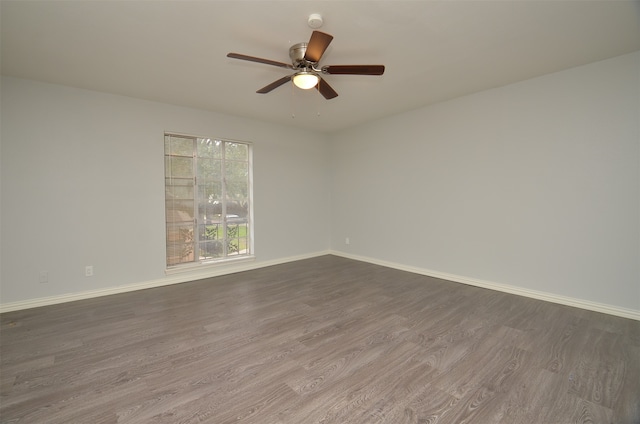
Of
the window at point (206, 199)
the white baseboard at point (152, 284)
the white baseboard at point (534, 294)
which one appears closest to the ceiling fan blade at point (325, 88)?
the window at point (206, 199)

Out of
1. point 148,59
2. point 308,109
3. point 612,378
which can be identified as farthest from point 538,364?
point 148,59

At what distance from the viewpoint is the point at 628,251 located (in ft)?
9.03

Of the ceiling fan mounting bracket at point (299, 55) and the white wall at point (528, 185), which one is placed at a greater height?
the ceiling fan mounting bracket at point (299, 55)

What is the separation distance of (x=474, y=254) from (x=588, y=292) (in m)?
1.17

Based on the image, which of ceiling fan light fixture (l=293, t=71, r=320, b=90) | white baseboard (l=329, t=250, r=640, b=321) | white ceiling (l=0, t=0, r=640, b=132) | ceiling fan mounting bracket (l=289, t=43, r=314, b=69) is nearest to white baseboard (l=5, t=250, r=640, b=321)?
white baseboard (l=329, t=250, r=640, b=321)

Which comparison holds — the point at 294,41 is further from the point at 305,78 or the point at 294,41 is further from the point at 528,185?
the point at 528,185

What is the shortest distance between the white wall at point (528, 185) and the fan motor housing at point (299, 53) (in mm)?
2628

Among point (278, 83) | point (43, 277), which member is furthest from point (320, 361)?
point (43, 277)

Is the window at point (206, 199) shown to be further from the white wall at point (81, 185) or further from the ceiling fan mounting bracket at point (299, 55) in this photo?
the ceiling fan mounting bracket at point (299, 55)

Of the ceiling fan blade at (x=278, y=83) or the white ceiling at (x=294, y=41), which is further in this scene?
the ceiling fan blade at (x=278, y=83)

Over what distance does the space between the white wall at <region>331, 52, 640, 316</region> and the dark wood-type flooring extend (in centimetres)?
51

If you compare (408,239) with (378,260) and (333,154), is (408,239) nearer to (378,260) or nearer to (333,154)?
(378,260)

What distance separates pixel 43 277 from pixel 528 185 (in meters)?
5.87

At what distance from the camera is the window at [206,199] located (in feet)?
13.8
